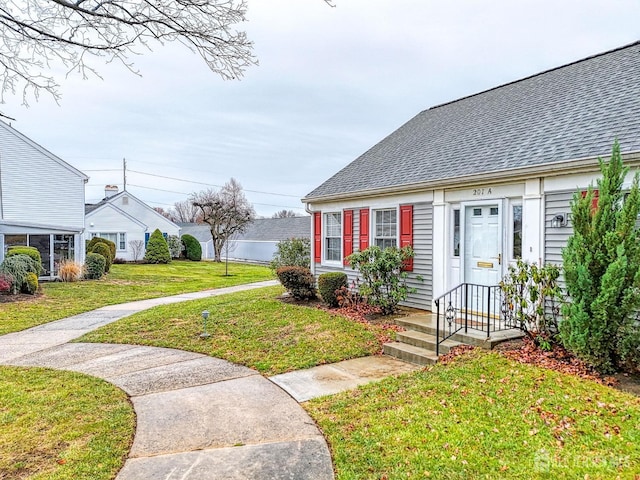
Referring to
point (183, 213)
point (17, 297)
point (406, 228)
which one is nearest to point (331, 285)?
point (406, 228)

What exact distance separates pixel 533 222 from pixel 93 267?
17718 millimetres

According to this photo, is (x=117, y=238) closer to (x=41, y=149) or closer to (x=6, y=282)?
(x=41, y=149)

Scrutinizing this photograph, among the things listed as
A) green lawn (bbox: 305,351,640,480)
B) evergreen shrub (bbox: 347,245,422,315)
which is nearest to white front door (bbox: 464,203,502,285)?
evergreen shrub (bbox: 347,245,422,315)

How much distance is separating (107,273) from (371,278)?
1656cm

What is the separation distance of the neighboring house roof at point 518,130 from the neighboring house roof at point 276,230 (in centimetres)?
1938

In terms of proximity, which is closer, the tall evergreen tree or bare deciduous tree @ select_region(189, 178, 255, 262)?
the tall evergreen tree

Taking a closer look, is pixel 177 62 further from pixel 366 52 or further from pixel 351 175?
pixel 351 175

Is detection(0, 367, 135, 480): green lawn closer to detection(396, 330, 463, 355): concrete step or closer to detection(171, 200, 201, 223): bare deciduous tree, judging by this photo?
detection(396, 330, 463, 355): concrete step

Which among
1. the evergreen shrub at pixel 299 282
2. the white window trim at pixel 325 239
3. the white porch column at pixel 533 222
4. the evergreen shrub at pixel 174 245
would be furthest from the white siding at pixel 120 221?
the white porch column at pixel 533 222

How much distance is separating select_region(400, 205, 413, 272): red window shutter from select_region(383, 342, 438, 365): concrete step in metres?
2.57

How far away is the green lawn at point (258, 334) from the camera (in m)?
6.54

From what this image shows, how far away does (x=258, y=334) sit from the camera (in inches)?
310

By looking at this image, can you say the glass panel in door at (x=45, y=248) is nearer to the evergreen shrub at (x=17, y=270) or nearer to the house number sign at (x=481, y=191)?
the evergreen shrub at (x=17, y=270)

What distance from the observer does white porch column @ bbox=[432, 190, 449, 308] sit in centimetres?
825
